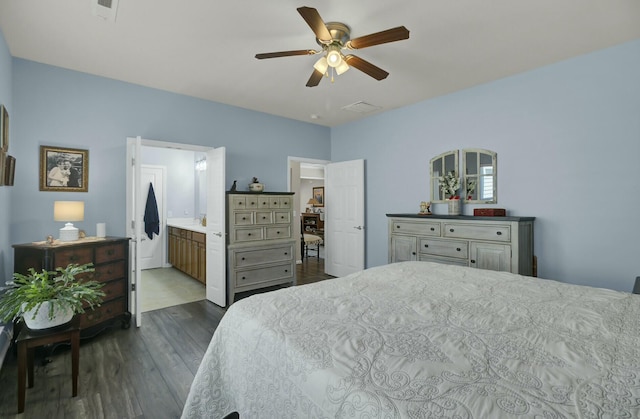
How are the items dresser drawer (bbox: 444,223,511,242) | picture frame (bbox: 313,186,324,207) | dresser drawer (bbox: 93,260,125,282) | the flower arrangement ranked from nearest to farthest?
1. dresser drawer (bbox: 93,260,125,282)
2. dresser drawer (bbox: 444,223,511,242)
3. the flower arrangement
4. picture frame (bbox: 313,186,324,207)

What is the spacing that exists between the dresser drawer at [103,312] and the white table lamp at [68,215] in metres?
0.71

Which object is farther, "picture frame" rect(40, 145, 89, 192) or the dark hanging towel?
the dark hanging towel

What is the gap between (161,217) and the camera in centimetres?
595

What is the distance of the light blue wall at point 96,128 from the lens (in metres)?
2.94

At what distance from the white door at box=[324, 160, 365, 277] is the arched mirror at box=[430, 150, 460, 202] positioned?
46.3 inches

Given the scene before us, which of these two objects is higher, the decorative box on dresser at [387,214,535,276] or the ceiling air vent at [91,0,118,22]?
the ceiling air vent at [91,0,118,22]

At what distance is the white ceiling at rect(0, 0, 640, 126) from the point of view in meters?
2.19

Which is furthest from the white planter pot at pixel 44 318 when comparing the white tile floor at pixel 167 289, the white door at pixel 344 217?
the white door at pixel 344 217

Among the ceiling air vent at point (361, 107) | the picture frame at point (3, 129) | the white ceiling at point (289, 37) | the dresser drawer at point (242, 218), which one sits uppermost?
the ceiling air vent at point (361, 107)

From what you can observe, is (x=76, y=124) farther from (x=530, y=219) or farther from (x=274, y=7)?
(x=530, y=219)

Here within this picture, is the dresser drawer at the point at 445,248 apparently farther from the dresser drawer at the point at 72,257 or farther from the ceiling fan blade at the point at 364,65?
the dresser drawer at the point at 72,257

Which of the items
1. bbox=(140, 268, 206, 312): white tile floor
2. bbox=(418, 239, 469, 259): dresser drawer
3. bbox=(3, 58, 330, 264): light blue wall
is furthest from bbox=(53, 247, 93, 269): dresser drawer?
bbox=(418, 239, 469, 259): dresser drawer

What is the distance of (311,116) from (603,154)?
3574 millimetres

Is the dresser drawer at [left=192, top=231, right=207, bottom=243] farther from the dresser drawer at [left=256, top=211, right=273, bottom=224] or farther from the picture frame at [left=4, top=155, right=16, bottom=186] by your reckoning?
the picture frame at [left=4, top=155, right=16, bottom=186]
